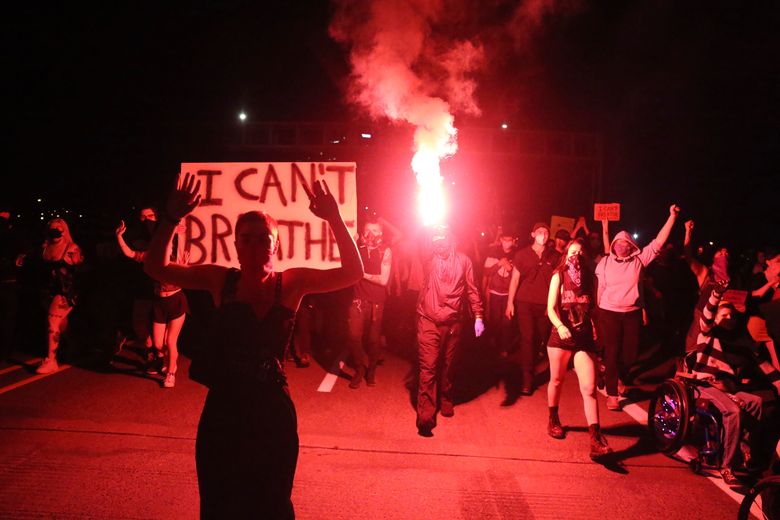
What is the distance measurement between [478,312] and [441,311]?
0.51 metres

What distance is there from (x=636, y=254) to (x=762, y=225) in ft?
94.6

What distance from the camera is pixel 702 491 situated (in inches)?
168

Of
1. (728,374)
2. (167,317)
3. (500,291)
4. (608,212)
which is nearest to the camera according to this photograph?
(728,374)

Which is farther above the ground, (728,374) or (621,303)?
(621,303)

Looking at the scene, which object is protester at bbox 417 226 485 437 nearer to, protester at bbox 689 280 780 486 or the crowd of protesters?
the crowd of protesters

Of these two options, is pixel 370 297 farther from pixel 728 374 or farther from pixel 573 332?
pixel 728 374

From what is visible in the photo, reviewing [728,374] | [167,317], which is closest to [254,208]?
[167,317]

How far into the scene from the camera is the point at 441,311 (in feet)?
18.6

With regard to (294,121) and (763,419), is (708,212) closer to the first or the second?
(294,121)

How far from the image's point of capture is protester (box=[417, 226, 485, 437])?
5594 mm

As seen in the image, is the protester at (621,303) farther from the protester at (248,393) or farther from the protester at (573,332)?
the protester at (248,393)

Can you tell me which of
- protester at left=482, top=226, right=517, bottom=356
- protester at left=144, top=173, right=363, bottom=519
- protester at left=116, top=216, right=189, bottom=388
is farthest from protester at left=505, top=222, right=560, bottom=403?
protester at left=144, top=173, right=363, bottom=519

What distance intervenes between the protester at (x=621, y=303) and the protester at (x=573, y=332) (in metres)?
1.43

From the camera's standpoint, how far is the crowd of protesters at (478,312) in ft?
16.6
